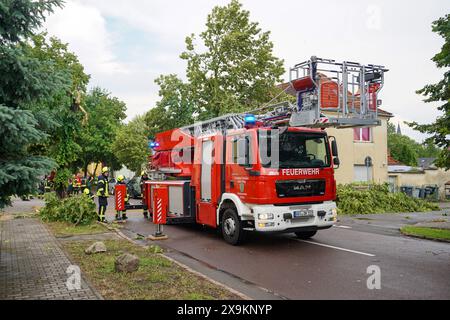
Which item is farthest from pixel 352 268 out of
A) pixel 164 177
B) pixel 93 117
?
pixel 93 117

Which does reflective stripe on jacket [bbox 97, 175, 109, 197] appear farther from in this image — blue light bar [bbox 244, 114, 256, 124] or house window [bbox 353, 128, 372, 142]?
house window [bbox 353, 128, 372, 142]

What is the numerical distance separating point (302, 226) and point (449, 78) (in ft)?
15.6

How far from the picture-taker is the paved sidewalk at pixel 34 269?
5.38 metres

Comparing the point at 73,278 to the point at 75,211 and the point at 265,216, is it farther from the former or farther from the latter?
the point at 75,211

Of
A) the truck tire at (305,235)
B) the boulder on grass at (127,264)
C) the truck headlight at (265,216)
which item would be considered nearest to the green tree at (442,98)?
the truck tire at (305,235)

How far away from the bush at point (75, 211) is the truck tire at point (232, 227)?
16.6ft

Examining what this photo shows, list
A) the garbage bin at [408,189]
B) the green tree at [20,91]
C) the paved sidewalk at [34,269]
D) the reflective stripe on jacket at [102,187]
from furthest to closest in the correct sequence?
the garbage bin at [408,189], the reflective stripe on jacket at [102,187], the paved sidewalk at [34,269], the green tree at [20,91]

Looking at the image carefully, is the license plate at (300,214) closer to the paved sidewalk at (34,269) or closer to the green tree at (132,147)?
the paved sidewalk at (34,269)

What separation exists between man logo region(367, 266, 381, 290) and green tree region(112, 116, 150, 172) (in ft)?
96.0

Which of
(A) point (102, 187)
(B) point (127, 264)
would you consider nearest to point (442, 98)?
(B) point (127, 264)

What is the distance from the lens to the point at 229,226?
924 cm

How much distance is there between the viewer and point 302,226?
28.0 feet

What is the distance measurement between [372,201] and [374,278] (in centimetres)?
1200
